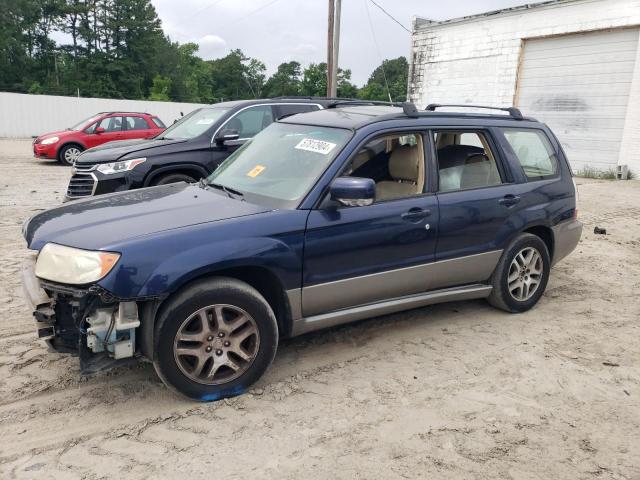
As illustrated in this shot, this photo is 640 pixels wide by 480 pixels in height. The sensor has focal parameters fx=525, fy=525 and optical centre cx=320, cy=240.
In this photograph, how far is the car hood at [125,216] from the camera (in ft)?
10.2

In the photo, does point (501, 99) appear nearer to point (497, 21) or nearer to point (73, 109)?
point (497, 21)

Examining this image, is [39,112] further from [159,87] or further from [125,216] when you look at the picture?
[159,87]

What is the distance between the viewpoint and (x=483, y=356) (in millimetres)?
4016

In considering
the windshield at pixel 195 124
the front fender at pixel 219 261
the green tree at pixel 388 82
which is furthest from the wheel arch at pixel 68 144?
the green tree at pixel 388 82

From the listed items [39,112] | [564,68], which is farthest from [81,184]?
[39,112]

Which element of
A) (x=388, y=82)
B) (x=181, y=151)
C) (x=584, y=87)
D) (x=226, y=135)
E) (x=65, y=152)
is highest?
(x=388, y=82)

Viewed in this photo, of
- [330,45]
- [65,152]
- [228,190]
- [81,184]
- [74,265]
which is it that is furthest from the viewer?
[330,45]

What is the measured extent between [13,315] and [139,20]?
63.8 meters

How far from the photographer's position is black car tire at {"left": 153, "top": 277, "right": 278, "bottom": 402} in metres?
3.03

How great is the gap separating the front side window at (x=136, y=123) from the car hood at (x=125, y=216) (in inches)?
493

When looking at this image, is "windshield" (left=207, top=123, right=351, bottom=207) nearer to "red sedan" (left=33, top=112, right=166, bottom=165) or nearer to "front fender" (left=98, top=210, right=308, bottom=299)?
"front fender" (left=98, top=210, right=308, bottom=299)

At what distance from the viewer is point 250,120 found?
777 cm

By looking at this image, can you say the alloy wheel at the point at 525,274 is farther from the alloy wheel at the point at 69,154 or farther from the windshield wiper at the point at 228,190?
the alloy wheel at the point at 69,154

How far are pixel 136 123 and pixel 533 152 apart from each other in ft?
43.5
